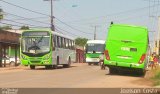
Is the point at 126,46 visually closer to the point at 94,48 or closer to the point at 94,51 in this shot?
the point at 94,51

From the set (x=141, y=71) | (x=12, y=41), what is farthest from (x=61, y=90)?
(x=12, y=41)

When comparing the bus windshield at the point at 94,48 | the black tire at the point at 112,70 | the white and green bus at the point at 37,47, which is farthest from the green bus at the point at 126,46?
the bus windshield at the point at 94,48

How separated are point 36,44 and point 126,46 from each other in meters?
10.7

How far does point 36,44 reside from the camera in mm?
39031

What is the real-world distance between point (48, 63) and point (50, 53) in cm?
86

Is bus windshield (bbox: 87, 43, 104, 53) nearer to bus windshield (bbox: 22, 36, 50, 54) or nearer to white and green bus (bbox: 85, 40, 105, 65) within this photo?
white and green bus (bbox: 85, 40, 105, 65)

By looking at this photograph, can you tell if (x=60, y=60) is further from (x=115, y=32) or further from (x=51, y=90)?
(x=51, y=90)

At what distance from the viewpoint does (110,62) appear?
30.5 metres

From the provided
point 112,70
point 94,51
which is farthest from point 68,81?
point 94,51

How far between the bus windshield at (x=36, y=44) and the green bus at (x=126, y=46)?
9.64m

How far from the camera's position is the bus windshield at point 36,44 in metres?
39.0

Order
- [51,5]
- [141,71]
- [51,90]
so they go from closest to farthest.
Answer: [51,90]
[141,71]
[51,5]

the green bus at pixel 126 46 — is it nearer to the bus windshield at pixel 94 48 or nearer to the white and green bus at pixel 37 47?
the white and green bus at pixel 37 47

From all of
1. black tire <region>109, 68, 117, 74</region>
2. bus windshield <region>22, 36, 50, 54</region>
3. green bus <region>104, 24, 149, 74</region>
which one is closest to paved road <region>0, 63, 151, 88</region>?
green bus <region>104, 24, 149, 74</region>
